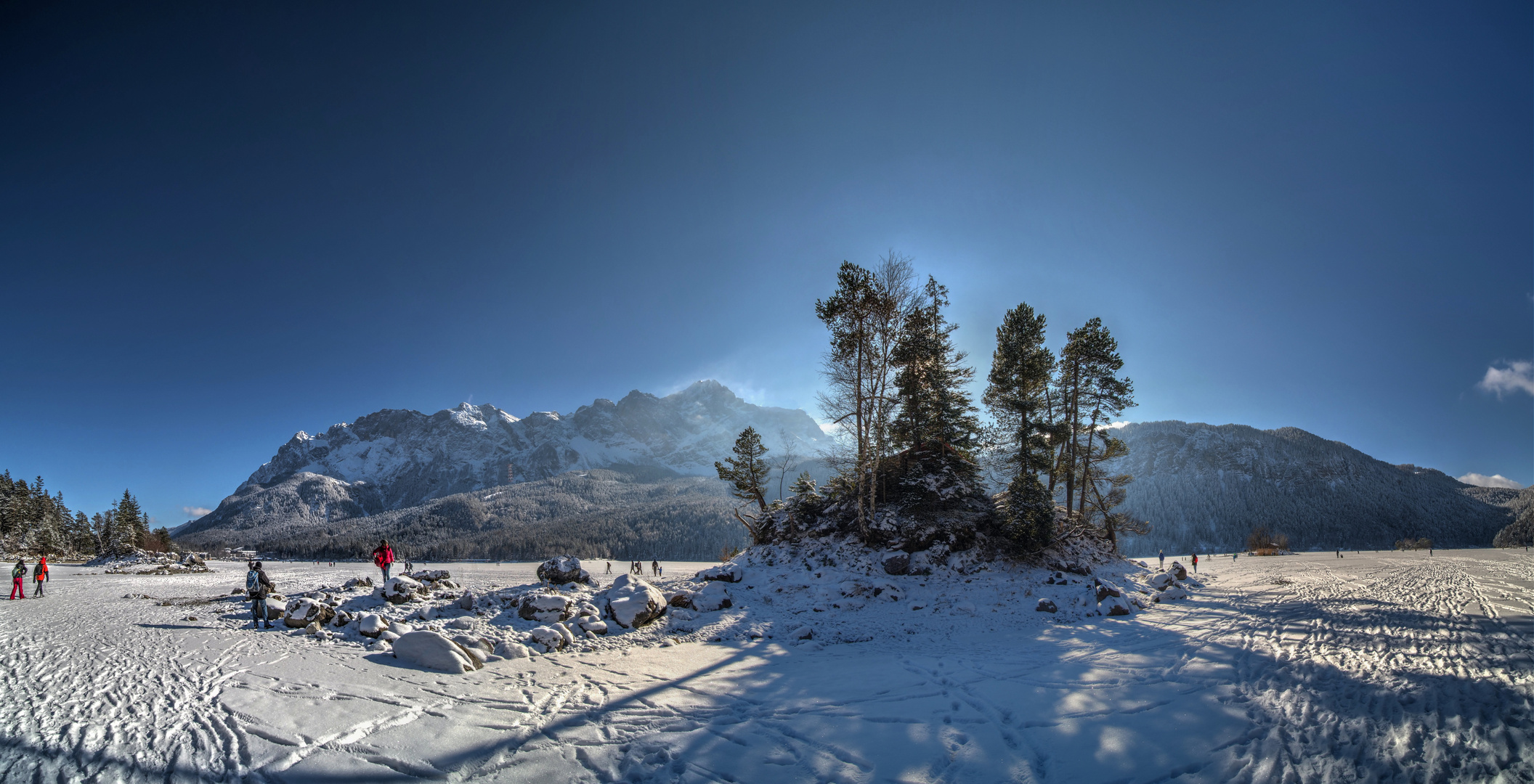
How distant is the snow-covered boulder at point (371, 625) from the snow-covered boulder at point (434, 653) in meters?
2.38

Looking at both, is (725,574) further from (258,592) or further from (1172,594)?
(1172,594)

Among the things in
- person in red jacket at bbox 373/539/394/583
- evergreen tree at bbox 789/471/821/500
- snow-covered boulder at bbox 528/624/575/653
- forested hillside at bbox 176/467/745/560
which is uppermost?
evergreen tree at bbox 789/471/821/500

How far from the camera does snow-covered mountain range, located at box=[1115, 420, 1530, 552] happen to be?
11975cm

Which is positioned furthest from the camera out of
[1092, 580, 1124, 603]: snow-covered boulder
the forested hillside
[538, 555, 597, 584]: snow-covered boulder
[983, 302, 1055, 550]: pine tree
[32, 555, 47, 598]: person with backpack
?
the forested hillside

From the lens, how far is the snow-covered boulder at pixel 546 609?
37.2ft

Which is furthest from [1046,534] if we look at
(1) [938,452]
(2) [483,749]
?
(2) [483,749]

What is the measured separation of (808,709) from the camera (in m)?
6.61

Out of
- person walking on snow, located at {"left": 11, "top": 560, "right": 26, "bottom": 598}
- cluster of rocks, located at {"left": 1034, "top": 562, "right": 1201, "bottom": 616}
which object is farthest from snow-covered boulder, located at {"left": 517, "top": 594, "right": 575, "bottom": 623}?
person walking on snow, located at {"left": 11, "top": 560, "right": 26, "bottom": 598}

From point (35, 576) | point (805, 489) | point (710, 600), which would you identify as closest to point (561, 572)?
point (710, 600)

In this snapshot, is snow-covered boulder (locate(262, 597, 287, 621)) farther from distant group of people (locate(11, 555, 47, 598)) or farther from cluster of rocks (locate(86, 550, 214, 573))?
cluster of rocks (locate(86, 550, 214, 573))

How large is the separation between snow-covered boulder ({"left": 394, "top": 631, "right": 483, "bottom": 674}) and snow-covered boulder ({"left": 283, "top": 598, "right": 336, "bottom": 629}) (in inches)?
185

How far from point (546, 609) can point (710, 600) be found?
168 inches

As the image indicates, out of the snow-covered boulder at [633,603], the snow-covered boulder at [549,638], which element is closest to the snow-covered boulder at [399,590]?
the snow-covered boulder at [633,603]

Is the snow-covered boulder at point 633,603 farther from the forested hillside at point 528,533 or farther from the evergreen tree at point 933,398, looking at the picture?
the forested hillside at point 528,533
